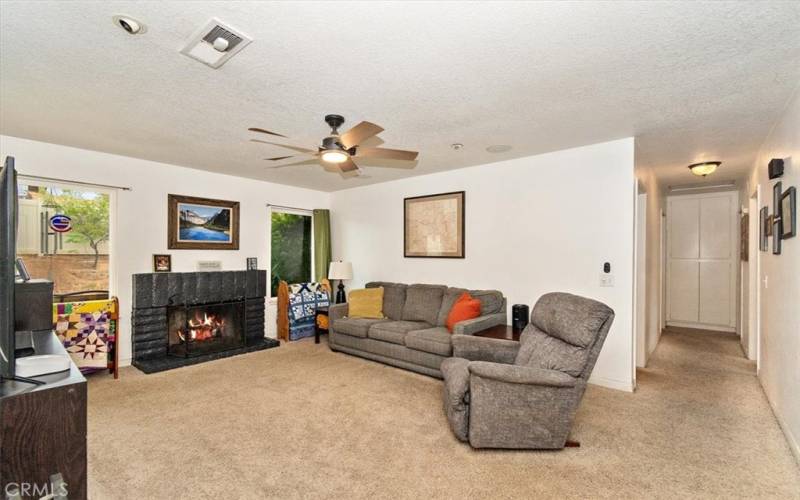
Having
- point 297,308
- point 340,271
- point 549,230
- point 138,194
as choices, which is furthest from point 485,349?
point 138,194

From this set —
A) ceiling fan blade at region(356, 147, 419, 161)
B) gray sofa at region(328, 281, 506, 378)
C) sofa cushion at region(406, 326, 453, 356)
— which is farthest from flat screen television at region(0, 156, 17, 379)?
sofa cushion at region(406, 326, 453, 356)

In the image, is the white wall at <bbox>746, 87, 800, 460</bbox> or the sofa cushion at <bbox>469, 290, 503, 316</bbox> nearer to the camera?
the white wall at <bbox>746, 87, 800, 460</bbox>

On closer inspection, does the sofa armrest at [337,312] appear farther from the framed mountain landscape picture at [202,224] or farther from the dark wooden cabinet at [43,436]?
the dark wooden cabinet at [43,436]

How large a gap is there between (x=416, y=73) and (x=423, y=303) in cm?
308

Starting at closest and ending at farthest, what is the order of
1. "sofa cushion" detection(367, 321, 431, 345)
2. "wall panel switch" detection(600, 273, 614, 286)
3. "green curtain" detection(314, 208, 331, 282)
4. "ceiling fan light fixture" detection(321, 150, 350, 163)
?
1. "ceiling fan light fixture" detection(321, 150, 350, 163)
2. "wall panel switch" detection(600, 273, 614, 286)
3. "sofa cushion" detection(367, 321, 431, 345)
4. "green curtain" detection(314, 208, 331, 282)

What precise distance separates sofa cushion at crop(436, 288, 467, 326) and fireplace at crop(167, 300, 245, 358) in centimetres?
269

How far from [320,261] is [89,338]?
3.18m

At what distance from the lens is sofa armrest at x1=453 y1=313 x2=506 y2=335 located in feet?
12.1

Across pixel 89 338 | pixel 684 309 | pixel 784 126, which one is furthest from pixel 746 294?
pixel 89 338

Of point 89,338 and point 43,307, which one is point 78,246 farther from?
point 43,307

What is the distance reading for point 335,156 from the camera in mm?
2916

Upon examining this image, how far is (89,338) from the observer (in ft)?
12.4

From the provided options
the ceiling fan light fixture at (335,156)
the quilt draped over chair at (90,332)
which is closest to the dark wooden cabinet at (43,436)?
the ceiling fan light fixture at (335,156)

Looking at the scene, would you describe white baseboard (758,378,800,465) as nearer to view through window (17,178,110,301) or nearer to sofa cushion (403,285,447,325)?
sofa cushion (403,285,447,325)
